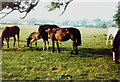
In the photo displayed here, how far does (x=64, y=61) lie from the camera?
2867mm

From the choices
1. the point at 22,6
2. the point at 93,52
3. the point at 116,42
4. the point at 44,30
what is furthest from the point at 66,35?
the point at 22,6

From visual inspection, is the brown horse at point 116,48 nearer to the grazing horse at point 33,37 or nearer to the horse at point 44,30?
the horse at point 44,30

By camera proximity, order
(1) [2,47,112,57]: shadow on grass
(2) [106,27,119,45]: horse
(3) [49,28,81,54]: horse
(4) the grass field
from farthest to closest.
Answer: (2) [106,27,119,45]: horse < (1) [2,47,112,57]: shadow on grass < (3) [49,28,81,54]: horse < (4) the grass field

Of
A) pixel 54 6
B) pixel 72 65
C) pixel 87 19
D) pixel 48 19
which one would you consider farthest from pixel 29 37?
pixel 87 19

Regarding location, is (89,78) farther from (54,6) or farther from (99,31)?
(54,6)

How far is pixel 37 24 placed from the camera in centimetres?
316

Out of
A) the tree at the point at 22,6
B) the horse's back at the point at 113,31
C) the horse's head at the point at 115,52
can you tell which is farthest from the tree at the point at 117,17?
the tree at the point at 22,6

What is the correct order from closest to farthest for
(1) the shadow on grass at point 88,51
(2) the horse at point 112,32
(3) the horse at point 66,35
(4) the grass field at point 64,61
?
(4) the grass field at point 64,61
(3) the horse at point 66,35
(1) the shadow on grass at point 88,51
(2) the horse at point 112,32

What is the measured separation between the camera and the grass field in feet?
8.40

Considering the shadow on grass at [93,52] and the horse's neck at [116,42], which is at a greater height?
the horse's neck at [116,42]

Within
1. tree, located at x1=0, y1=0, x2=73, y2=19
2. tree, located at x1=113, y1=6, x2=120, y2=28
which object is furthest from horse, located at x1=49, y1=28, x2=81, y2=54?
tree, located at x1=113, y1=6, x2=120, y2=28

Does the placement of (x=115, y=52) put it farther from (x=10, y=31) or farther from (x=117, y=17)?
(x=10, y=31)

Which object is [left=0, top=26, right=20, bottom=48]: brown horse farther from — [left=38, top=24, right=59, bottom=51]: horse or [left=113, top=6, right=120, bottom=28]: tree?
[left=113, top=6, right=120, bottom=28]: tree

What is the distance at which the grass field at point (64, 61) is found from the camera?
8.40ft
